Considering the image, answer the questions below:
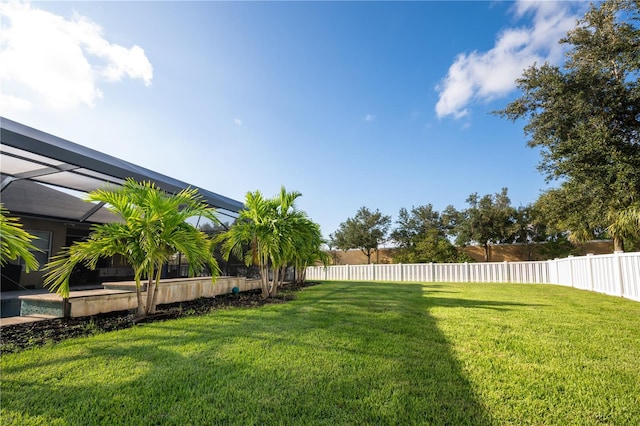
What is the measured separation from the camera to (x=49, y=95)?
617 centimetres

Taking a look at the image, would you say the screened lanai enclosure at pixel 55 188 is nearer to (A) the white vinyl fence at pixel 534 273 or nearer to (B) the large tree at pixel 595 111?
(A) the white vinyl fence at pixel 534 273

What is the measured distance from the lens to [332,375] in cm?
251

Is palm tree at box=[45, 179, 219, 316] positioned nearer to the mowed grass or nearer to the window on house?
the mowed grass

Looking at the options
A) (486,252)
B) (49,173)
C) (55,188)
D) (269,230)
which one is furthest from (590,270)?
(55,188)

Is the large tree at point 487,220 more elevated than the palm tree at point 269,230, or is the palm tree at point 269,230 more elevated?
the large tree at point 487,220

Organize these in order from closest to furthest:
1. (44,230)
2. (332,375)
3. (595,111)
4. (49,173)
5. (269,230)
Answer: (332,375), (49,173), (269,230), (595,111), (44,230)

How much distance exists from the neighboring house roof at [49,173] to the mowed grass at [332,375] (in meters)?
3.58

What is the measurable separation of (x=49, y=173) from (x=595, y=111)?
14.3m

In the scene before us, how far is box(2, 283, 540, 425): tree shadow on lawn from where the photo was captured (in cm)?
190

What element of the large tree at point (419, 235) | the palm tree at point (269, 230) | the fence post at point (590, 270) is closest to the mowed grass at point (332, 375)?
the palm tree at point (269, 230)

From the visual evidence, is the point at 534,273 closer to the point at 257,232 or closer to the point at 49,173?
the point at 257,232

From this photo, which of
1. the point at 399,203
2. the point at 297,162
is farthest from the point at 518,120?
the point at 399,203

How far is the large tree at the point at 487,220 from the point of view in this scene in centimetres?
2231

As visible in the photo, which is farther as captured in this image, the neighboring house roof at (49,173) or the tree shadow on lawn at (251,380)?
the neighboring house roof at (49,173)
